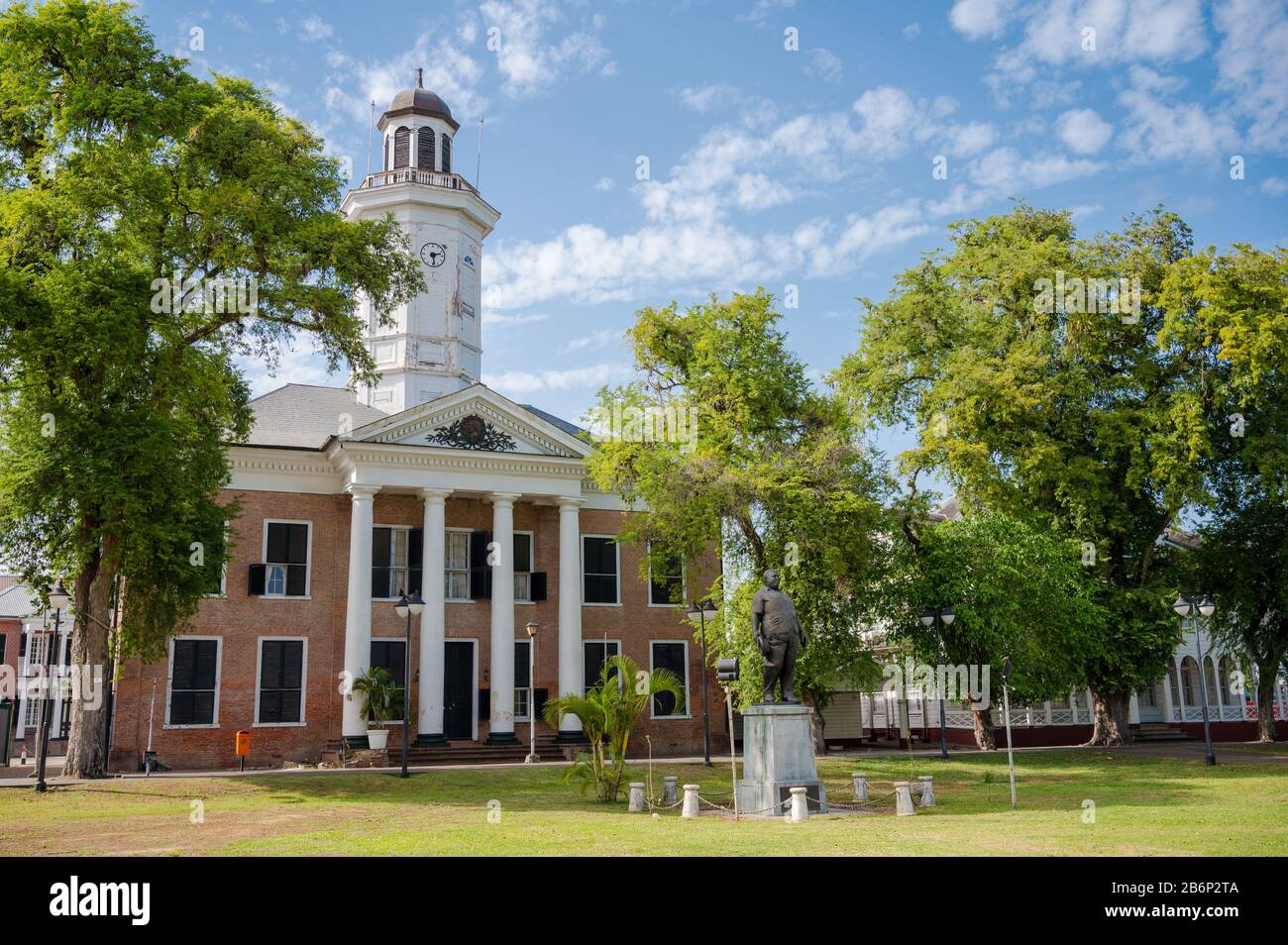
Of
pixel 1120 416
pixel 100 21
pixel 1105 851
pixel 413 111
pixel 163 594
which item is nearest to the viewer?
pixel 1105 851

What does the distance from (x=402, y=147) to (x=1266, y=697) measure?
38.8 meters

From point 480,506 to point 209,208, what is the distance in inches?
587

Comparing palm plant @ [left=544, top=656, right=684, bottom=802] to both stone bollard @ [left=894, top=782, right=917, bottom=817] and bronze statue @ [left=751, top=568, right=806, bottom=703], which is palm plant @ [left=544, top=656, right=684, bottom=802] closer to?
bronze statue @ [left=751, top=568, right=806, bottom=703]

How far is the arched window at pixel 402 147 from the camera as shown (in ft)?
136

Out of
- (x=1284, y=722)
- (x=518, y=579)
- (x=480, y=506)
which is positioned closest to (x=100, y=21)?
(x=480, y=506)

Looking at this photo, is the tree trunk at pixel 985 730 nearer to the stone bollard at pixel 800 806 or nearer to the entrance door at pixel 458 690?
the entrance door at pixel 458 690

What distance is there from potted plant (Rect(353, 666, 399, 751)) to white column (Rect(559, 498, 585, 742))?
217 inches

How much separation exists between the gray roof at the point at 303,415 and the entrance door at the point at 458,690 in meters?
8.03

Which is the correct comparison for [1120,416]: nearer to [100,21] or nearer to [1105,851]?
[1105,851]

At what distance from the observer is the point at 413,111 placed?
136 ft

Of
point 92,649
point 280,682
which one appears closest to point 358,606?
point 280,682

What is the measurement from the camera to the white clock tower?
127 ft

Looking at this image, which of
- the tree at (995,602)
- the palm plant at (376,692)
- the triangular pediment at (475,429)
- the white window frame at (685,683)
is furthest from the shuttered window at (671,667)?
the palm plant at (376,692)
